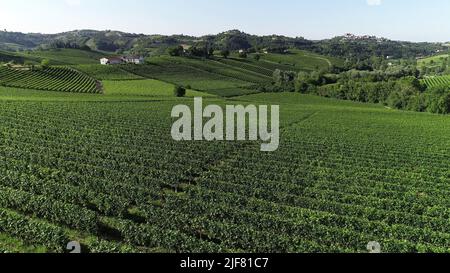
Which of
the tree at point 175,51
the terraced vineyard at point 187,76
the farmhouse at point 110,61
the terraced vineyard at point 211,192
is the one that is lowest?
the terraced vineyard at point 211,192

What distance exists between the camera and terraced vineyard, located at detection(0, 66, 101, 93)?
9731cm

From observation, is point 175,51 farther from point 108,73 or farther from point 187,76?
point 108,73

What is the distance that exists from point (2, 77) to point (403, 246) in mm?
107105

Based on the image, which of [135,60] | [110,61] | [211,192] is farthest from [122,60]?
[211,192]

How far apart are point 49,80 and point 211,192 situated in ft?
318

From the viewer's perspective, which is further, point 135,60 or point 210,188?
point 135,60

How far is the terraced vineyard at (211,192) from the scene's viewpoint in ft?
62.6

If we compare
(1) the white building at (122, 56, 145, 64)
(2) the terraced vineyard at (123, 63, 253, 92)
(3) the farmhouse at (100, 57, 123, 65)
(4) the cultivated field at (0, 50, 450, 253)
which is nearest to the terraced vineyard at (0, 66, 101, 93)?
(2) the terraced vineyard at (123, 63, 253, 92)

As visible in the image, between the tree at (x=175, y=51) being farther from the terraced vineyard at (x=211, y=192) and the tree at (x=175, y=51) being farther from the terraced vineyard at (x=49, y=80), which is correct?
the terraced vineyard at (x=211, y=192)

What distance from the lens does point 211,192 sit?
2580cm

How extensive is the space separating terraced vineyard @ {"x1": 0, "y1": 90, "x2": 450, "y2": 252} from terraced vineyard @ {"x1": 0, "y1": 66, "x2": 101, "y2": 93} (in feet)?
167

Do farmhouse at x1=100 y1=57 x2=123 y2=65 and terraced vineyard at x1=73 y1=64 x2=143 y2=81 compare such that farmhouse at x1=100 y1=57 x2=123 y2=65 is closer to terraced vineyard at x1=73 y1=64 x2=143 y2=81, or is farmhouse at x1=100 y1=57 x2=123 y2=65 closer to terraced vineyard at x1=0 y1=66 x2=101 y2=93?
terraced vineyard at x1=73 y1=64 x2=143 y2=81

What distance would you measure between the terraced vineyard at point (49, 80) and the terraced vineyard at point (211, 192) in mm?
50770

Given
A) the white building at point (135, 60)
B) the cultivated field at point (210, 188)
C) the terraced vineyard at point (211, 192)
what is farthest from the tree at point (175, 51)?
the terraced vineyard at point (211, 192)
